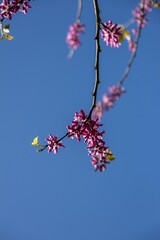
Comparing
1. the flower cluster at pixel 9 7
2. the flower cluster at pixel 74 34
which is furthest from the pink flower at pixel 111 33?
the flower cluster at pixel 9 7

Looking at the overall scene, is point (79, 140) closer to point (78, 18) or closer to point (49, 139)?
point (49, 139)

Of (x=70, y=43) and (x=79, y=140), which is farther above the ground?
(x=70, y=43)

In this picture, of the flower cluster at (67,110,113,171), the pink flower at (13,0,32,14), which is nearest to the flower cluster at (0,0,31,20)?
the pink flower at (13,0,32,14)

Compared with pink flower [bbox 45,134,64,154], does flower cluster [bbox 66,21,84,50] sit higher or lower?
higher

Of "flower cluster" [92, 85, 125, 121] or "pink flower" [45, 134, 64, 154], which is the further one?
"pink flower" [45, 134, 64, 154]

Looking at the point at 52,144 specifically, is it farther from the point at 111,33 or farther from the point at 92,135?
the point at 111,33

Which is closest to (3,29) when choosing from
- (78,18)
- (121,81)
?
(78,18)

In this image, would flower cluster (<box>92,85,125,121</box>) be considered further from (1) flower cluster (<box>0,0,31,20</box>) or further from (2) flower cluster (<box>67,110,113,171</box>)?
(1) flower cluster (<box>0,0,31,20</box>)

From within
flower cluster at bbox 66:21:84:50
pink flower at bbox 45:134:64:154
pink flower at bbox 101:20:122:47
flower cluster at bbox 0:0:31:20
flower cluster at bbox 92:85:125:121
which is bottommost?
flower cluster at bbox 92:85:125:121
